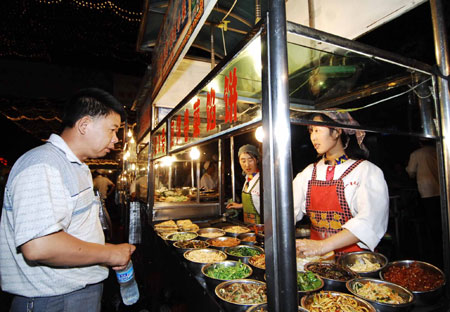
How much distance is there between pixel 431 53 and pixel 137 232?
8500 mm

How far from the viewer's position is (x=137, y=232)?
7449 mm

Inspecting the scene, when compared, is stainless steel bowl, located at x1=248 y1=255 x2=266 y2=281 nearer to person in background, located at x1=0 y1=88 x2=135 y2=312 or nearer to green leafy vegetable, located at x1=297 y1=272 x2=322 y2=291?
green leafy vegetable, located at x1=297 y1=272 x2=322 y2=291

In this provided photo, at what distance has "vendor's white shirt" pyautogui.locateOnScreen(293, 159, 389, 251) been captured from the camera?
2.41 m

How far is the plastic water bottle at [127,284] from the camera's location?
2159mm

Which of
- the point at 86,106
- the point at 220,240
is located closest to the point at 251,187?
the point at 220,240

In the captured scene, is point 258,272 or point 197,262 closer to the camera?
point 258,272

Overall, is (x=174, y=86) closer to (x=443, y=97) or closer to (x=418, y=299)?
(x=443, y=97)

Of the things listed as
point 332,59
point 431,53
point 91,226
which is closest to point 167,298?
point 91,226

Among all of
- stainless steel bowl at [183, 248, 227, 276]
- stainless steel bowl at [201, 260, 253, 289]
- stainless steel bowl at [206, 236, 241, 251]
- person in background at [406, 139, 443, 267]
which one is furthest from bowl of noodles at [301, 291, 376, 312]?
person in background at [406, 139, 443, 267]

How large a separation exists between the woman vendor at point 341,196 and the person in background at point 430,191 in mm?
4224

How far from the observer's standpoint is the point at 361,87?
9.69 feet

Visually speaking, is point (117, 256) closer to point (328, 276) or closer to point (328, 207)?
point (328, 276)

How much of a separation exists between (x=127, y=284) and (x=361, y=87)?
3491 mm

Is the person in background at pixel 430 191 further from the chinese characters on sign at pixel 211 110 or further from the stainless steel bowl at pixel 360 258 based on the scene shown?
the chinese characters on sign at pixel 211 110
